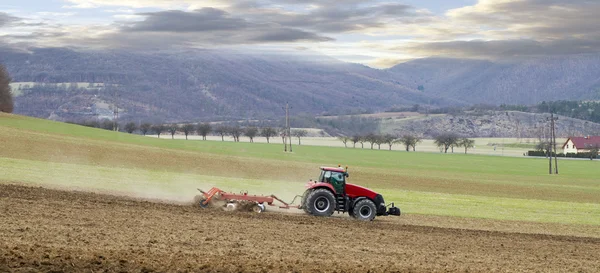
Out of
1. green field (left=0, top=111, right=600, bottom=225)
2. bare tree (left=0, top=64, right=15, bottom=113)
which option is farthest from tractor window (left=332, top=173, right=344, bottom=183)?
bare tree (left=0, top=64, right=15, bottom=113)

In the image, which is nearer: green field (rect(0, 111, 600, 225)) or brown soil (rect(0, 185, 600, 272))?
brown soil (rect(0, 185, 600, 272))

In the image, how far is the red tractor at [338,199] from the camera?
29.2m

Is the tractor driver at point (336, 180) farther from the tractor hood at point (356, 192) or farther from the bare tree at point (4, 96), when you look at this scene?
the bare tree at point (4, 96)

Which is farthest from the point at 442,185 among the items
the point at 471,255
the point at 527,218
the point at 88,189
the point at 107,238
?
the point at 107,238

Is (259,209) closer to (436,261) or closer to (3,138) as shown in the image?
(436,261)

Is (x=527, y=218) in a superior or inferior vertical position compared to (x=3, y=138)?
inferior

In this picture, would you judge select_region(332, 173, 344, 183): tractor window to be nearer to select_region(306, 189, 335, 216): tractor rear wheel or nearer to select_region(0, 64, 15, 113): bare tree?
select_region(306, 189, 335, 216): tractor rear wheel

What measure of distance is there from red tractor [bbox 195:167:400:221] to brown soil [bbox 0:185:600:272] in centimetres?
57

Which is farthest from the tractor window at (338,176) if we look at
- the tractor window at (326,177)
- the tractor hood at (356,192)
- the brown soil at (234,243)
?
the brown soil at (234,243)

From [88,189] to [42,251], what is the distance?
65.1ft

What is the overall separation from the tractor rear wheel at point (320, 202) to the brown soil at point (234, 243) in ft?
1.63

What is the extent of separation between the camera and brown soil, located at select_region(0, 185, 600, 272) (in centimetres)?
1800

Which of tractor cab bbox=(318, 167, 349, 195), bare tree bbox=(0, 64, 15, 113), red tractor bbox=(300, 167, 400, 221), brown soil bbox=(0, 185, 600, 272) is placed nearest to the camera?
brown soil bbox=(0, 185, 600, 272)

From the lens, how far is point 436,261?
2078 cm
